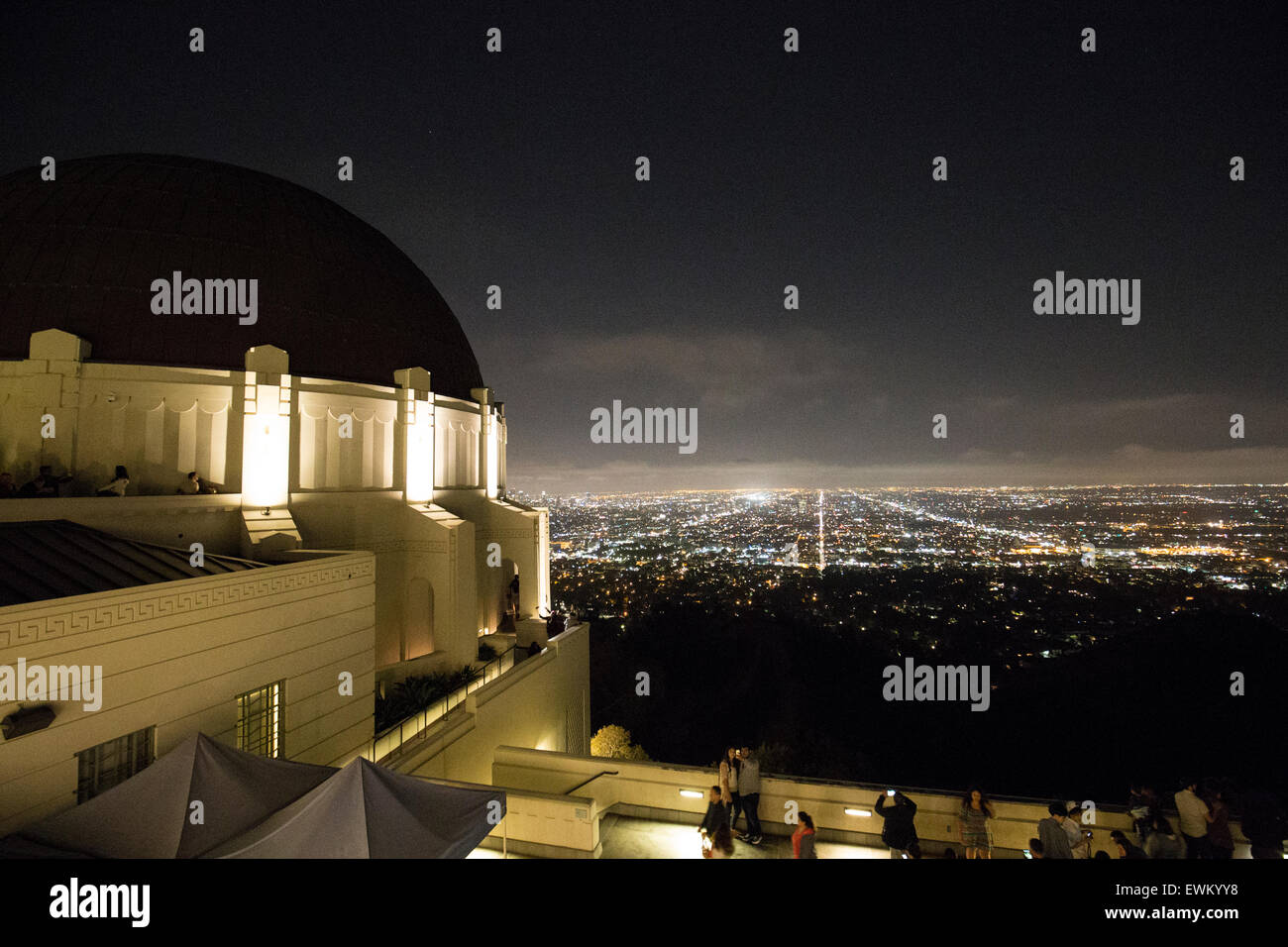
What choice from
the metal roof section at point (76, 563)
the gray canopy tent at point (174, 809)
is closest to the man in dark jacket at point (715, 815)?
the gray canopy tent at point (174, 809)

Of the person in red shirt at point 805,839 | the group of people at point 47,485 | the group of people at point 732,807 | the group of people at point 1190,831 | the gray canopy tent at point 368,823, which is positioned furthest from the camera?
the group of people at point 47,485

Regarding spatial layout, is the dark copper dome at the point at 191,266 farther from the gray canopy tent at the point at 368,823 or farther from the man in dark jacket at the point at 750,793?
the man in dark jacket at the point at 750,793

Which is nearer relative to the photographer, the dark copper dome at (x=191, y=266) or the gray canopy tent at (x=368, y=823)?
the gray canopy tent at (x=368, y=823)

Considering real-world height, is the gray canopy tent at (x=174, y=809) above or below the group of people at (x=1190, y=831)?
above

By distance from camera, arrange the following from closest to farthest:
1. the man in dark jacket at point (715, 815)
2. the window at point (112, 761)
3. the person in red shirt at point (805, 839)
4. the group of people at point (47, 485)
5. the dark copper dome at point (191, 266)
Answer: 1. the person in red shirt at point (805, 839)
2. the window at point (112, 761)
3. the man in dark jacket at point (715, 815)
4. the group of people at point (47, 485)
5. the dark copper dome at point (191, 266)

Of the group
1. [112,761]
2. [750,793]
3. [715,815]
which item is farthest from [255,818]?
[750,793]

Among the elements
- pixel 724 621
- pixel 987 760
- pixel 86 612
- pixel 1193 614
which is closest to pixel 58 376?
pixel 86 612
